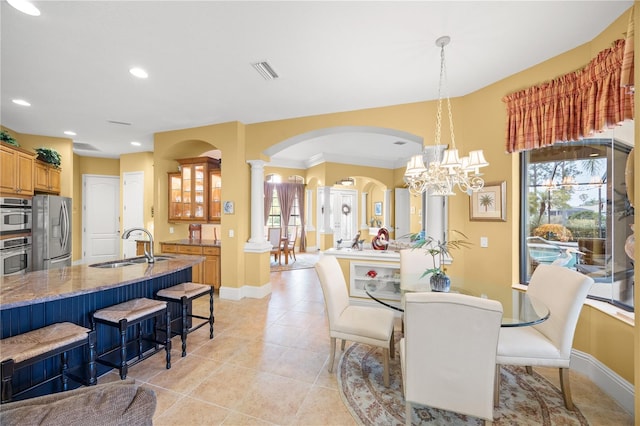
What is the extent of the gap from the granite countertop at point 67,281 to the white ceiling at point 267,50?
1.97 meters

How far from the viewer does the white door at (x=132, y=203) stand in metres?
6.30

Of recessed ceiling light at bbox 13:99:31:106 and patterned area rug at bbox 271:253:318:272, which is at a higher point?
recessed ceiling light at bbox 13:99:31:106

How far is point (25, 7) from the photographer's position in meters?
1.94

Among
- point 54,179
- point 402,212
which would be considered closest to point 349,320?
point 54,179

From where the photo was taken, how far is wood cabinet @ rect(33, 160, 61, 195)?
4.41 m

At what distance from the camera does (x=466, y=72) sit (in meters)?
2.86

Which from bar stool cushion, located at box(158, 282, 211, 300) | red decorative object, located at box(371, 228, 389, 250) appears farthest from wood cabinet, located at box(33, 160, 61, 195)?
red decorative object, located at box(371, 228, 389, 250)

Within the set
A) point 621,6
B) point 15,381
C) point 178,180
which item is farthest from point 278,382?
point 178,180

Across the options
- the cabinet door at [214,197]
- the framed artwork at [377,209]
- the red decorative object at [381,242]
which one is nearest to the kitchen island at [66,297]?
the cabinet door at [214,197]

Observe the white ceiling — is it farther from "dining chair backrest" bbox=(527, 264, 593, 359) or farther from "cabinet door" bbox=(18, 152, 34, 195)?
"dining chair backrest" bbox=(527, 264, 593, 359)

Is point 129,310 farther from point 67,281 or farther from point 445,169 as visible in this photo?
point 445,169

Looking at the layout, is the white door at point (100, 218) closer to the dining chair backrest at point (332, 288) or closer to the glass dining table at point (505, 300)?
the dining chair backrest at point (332, 288)

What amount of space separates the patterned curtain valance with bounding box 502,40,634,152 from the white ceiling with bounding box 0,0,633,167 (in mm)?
297

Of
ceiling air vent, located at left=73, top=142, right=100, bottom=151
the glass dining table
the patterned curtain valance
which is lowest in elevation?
the glass dining table
